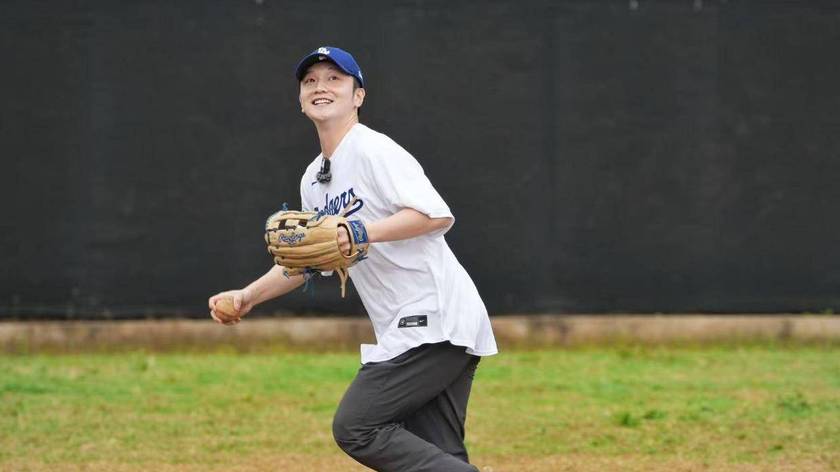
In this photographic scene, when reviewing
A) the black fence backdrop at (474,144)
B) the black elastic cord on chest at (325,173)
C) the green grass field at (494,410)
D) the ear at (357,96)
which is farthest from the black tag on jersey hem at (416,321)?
the black fence backdrop at (474,144)

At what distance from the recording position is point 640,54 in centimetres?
1080

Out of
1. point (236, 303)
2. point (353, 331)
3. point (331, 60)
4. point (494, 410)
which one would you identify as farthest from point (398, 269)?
point (353, 331)

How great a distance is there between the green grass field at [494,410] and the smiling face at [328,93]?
262 centimetres

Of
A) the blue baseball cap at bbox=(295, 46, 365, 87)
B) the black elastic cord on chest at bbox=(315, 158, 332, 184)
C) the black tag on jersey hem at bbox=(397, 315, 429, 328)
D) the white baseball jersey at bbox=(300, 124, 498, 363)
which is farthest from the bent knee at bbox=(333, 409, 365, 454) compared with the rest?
the blue baseball cap at bbox=(295, 46, 365, 87)

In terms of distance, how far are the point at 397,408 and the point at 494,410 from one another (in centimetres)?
383

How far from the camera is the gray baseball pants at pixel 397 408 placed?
4699mm

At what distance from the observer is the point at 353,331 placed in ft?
35.0

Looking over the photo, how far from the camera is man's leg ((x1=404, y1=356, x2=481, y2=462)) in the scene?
4.98 m

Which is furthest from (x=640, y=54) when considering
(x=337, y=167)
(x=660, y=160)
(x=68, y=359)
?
(x=337, y=167)

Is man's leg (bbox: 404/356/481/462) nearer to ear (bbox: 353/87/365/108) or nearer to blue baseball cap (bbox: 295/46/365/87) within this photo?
ear (bbox: 353/87/365/108)

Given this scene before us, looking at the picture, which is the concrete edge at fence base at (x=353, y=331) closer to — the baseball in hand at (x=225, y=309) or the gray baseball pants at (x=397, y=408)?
the baseball in hand at (x=225, y=309)

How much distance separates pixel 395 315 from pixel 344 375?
4913 mm

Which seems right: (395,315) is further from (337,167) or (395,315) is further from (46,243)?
(46,243)

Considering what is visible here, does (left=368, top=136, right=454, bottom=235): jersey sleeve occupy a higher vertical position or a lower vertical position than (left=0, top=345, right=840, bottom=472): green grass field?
higher
